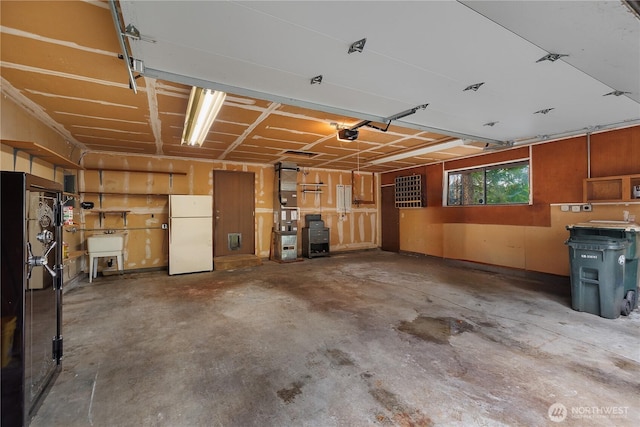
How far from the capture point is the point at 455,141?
15.8 feet

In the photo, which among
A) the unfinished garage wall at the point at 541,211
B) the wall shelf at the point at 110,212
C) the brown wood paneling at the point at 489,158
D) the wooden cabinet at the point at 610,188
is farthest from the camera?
the wall shelf at the point at 110,212

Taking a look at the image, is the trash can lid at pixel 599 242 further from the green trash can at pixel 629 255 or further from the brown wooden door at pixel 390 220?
the brown wooden door at pixel 390 220

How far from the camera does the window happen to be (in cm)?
527

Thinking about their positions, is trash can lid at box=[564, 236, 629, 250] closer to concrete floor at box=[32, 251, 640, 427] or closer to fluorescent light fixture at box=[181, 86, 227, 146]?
concrete floor at box=[32, 251, 640, 427]

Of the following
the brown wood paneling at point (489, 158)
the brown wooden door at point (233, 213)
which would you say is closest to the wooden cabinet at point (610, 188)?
the brown wood paneling at point (489, 158)

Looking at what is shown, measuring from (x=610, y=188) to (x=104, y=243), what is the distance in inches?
327

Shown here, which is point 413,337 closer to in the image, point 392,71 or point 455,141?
point 392,71

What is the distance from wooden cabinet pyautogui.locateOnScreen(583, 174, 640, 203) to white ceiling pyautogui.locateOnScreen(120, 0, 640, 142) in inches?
51.5

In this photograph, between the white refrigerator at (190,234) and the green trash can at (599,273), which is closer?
the green trash can at (599,273)

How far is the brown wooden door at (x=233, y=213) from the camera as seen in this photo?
6.67 meters

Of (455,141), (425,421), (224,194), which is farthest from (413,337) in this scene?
(224,194)

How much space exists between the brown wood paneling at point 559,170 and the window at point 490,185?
219mm

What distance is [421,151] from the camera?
555 centimetres

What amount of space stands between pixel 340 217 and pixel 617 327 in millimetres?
6102
